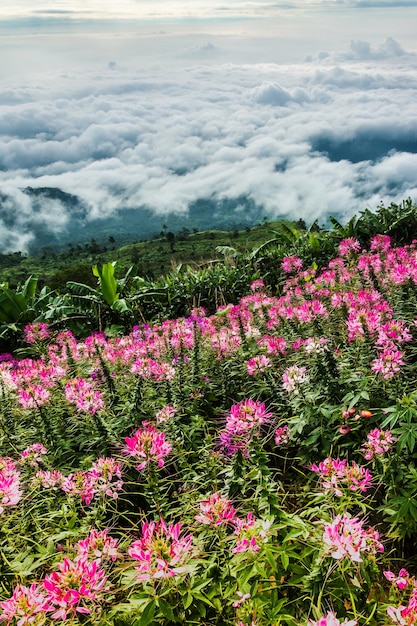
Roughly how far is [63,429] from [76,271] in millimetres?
21224

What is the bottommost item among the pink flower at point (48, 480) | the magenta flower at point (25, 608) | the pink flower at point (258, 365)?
the pink flower at point (48, 480)

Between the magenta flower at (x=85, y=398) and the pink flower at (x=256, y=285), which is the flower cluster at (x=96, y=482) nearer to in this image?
the magenta flower at (x=85, y=398)

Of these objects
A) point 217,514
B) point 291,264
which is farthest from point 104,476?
point 291,264

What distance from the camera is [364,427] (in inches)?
113

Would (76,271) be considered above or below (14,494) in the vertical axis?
below

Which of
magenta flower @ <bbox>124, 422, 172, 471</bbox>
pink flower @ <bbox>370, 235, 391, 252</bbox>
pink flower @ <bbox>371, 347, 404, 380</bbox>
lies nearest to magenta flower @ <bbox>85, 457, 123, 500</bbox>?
magenta flower @ <bbox>124, 422, 172, 471</bbox>

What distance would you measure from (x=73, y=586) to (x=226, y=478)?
1.11 metres

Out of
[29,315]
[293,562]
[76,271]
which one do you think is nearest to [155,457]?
[293,562]

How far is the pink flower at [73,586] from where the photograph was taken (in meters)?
1.67

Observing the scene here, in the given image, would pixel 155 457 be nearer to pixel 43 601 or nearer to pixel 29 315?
pixel 43 601

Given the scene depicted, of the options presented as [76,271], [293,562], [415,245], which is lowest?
[76,271]

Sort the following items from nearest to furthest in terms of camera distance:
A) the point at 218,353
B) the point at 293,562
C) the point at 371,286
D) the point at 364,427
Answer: the point at 293,562 < the point at 364,427 < the point at 218,353 < the point at 371,286

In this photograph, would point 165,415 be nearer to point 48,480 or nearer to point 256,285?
point 48,480

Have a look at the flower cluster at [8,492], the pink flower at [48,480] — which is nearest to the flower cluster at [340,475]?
the flower cluster at [8,492]
